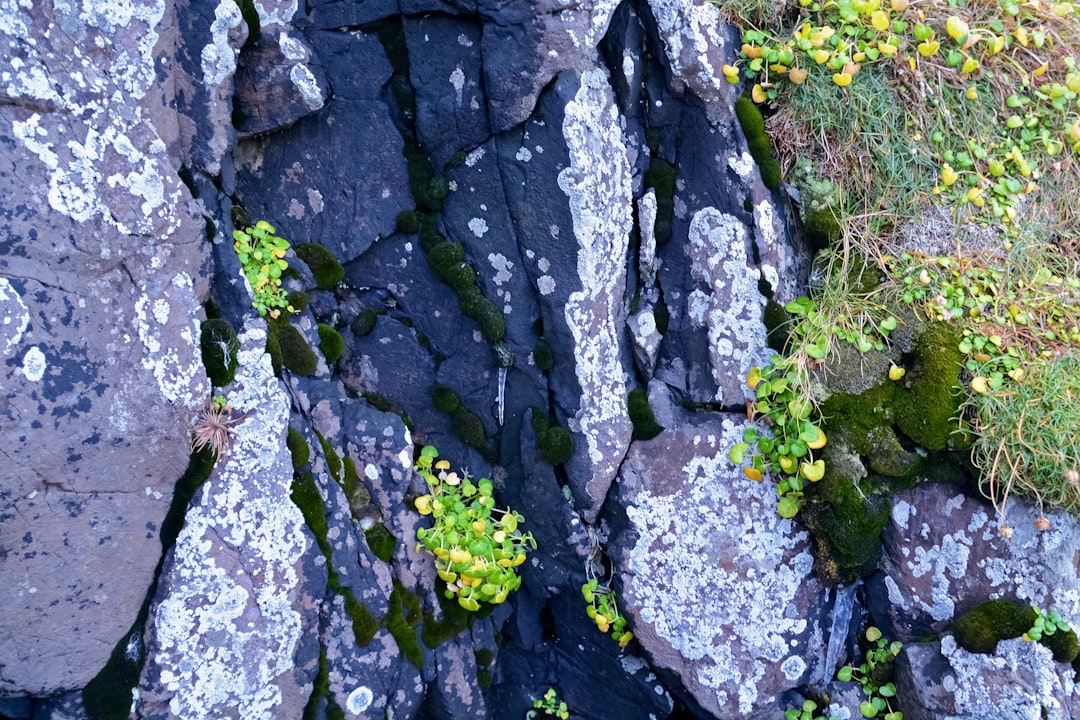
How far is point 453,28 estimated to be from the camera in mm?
3748

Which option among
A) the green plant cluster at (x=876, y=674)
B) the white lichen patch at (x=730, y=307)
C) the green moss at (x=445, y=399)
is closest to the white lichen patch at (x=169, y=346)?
the green moss at (x=445, y=399)

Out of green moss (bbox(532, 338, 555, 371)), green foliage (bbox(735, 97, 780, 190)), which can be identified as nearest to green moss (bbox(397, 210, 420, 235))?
green moss (bbox(532, 338, 555, 371))

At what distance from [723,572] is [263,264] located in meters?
2.92

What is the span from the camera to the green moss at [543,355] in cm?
390

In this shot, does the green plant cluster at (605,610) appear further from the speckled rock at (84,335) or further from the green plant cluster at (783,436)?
the speckled rock at (84,335)

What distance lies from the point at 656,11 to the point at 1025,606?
3558 millimetres

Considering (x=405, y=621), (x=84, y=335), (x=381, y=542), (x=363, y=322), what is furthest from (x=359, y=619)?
(x=84, y=335)

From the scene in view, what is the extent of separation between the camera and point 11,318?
2656mm

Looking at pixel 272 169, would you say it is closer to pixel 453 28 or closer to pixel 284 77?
pixel 284 77

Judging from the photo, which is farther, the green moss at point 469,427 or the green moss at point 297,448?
the green moss at point 469,427

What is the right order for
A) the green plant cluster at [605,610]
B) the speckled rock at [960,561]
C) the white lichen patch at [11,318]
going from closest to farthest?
the white lichen patch at [11,318]
the speckled rock at [960,561]
the green plant cluster at [605,610]

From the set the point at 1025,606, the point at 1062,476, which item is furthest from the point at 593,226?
the point at 1025,606

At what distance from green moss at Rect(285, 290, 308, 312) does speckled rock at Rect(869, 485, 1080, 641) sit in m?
3.27

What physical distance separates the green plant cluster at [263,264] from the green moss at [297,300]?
3cm
